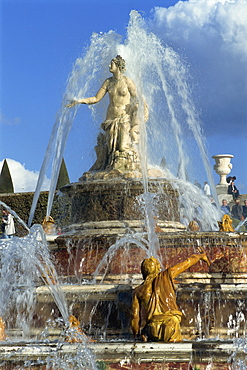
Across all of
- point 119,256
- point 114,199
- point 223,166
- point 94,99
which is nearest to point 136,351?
point 119,256

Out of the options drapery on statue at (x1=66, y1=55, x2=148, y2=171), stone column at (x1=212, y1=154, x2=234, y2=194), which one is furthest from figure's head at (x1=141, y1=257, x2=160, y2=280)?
stone column at (x1=212, y1=154, x2=234, y2=194)

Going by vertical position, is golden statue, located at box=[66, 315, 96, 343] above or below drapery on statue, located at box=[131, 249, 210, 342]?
below

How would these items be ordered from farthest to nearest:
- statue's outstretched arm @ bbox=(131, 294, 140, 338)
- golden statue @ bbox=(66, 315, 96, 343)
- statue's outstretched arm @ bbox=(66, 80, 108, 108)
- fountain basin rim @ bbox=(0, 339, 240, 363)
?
1. statue's outstretched arm @ bbox=(66, 80, 108, 108)
2. statue's outstretched arm @ bbox=(131, 294, 140, 338)
3. golden statue @ bbox=(66, 315, 96, 343)
4. fountain basin rim @ bbox=(0, 339, 240, 363)

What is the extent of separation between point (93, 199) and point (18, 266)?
1949 millimetres

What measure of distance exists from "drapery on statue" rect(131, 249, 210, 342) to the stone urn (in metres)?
21.6

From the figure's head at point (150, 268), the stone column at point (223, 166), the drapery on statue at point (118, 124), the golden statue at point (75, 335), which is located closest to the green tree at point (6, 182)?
the stone column at point (223, 166)

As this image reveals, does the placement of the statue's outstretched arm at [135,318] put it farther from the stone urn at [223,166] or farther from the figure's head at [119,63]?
the stone urn at [223,166]

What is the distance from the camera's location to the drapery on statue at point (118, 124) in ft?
38.7

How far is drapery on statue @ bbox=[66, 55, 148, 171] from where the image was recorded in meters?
11.8

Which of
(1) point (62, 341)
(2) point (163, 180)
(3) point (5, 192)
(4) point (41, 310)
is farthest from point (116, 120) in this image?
(3) point (5, 192)

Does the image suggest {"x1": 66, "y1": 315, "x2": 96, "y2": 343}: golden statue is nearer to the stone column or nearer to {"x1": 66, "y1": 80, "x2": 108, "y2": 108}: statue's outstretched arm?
{"x1": 66, "y1": 80, "x2": 108, "y2": 108}: statue's outstretched arm

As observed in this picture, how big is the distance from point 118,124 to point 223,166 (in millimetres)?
16852

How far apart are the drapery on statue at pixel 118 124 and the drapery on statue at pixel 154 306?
4.87 m

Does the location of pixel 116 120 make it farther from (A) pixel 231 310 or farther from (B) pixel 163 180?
(A) pixel 231 310
